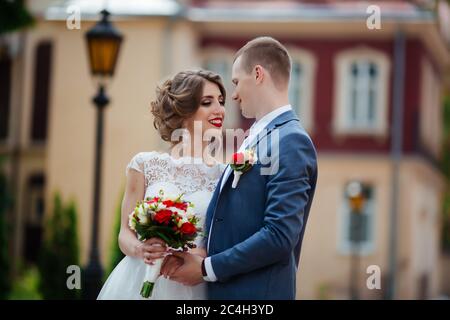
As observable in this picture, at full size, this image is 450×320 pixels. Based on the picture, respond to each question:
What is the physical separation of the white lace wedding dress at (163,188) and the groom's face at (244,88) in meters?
0.57

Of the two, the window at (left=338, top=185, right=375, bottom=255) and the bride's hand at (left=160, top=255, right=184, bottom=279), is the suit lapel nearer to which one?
the bride's hand at (left=160, top=255, right=184, bottom=279)

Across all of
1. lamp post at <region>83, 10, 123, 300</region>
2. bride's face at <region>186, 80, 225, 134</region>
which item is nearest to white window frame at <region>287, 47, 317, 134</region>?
lamp post at <region>83, 10, 123, 300</region>

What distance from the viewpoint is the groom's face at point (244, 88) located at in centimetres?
469

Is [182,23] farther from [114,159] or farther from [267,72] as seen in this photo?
[267,72]

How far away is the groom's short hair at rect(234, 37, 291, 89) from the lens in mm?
4637

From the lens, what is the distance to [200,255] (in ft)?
15.6

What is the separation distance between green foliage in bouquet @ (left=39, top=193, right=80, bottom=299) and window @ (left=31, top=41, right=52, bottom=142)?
534 centimetres

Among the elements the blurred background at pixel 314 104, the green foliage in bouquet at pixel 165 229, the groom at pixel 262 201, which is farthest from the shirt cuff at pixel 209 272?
the blurred background at pixel 314 104

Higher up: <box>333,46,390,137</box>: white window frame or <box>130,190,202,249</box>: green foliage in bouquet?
<box>333,46,390,137</box>: white window frame

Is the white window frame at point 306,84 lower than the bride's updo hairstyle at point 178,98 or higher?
higher

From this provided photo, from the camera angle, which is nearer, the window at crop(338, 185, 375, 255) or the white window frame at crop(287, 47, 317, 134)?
the window at crop(338, 185, 375, 255)

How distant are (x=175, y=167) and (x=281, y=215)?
102 cm

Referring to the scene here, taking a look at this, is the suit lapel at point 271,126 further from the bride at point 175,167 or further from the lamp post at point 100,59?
the lamp post at point 100,59

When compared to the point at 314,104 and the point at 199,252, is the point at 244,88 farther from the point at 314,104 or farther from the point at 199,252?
the point at 314,104
